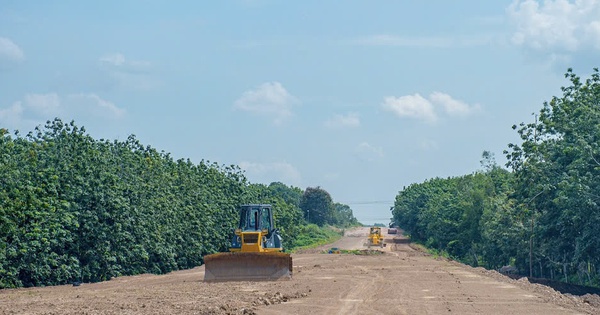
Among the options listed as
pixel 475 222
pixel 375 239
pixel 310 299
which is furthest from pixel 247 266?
pixel 375 239

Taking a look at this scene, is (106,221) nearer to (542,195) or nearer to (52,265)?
(52,265)

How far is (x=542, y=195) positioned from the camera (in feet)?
145

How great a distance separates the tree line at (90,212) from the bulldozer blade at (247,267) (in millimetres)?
5817

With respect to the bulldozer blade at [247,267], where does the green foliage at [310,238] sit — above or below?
above

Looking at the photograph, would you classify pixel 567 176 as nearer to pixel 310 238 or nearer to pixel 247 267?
pixel 247 267

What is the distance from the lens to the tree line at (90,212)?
29625mm

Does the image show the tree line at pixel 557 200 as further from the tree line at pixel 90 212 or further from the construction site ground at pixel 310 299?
the tree line at pixel 90 212

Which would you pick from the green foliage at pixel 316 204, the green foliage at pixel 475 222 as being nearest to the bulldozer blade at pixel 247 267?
the green foliage at pixel 475 222

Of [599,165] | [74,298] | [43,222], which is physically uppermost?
[599,165]

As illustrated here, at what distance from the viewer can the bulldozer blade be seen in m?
30.5

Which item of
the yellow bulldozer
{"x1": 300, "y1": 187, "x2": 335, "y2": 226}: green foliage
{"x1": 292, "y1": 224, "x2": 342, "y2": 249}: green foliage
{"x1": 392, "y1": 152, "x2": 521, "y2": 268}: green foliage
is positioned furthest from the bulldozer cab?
{"x1": 300, "y1": 187, "x2": 335, "y2": 226}: green foliage

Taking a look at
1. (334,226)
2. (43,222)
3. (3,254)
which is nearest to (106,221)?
(43,222)

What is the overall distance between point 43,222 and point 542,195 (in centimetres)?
2534

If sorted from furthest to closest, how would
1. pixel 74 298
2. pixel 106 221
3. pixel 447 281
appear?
pixel 106 221 < pixel 447 281 < pixel 74 298
